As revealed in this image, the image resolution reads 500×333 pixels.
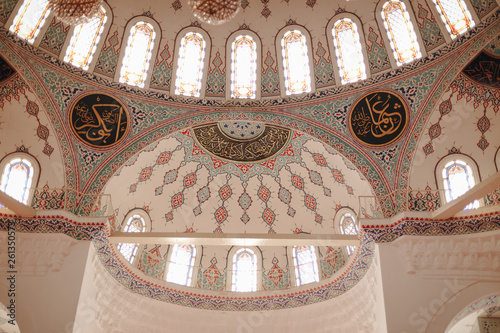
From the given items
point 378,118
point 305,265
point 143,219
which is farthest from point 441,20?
point 143,219

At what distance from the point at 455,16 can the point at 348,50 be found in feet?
6.57

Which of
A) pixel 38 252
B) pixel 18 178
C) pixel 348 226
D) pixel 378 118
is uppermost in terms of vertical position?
pixel 378 118

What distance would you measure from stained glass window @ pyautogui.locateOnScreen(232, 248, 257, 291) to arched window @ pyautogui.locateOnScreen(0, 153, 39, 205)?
4617 mm

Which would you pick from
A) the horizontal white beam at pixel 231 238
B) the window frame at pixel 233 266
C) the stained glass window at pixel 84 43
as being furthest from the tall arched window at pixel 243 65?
the window frame at pixel 233 266

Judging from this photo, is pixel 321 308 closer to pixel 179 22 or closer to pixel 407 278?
pixel 407 278

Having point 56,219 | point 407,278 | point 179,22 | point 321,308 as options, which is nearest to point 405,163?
point 407,278

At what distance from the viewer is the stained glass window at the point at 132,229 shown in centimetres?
1091

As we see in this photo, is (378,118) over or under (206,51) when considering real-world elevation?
under

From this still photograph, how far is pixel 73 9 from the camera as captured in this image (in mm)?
6719

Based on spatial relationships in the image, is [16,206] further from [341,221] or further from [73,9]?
[341,221]

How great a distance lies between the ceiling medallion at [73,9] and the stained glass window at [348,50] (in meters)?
5.14

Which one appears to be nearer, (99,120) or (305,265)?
(99,120)

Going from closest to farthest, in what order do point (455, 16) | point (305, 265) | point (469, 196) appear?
point (469, 196), point (455, 16), point (305, 265)

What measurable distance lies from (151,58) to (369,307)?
243 inches
